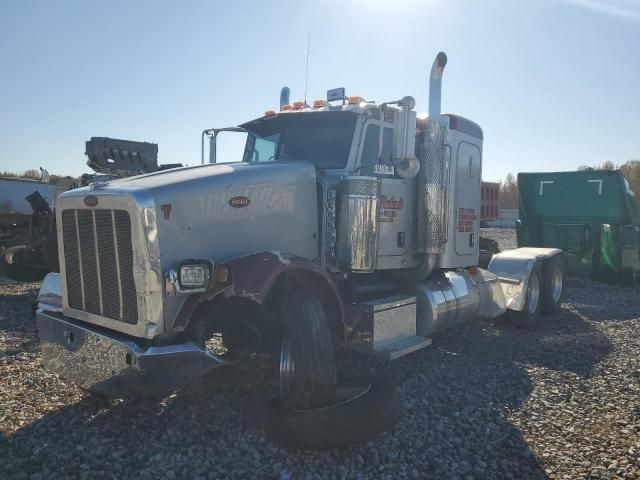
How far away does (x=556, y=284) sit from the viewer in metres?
9.56

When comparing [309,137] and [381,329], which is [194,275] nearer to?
[381,329]

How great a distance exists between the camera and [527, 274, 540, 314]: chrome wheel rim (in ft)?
28.5

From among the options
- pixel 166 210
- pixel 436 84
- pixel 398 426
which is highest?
pixel 436 84

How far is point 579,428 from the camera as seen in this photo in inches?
174

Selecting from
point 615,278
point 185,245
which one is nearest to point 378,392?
point 185,245

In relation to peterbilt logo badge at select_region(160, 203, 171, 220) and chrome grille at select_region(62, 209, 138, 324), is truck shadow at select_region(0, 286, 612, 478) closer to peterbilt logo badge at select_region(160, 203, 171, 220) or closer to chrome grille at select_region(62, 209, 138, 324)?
chrome grille at select_region(62, 209, 138, 324)

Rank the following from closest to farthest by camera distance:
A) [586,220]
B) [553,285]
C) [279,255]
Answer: [279,255], [553,285], [586,220]

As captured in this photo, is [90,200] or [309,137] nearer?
[90,200]

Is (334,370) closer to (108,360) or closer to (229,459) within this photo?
(229,459)

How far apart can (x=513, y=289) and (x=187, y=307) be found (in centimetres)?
575

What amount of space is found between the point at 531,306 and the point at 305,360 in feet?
19.6

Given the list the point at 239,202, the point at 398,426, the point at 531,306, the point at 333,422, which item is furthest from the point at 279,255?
the point at 531,306

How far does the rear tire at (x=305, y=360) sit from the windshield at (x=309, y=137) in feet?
6.45

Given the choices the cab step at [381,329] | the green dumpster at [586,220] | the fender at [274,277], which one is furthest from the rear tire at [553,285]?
the fender at [274,277]
